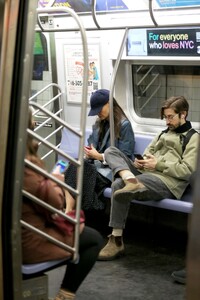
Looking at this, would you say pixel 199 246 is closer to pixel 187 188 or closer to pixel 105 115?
pixel 187 188

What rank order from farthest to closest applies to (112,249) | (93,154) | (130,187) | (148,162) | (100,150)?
(100,150) < (93,154) < (112,249) < (148,162) < (130,187)

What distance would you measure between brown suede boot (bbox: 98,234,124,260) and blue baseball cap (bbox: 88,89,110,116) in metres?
1.20

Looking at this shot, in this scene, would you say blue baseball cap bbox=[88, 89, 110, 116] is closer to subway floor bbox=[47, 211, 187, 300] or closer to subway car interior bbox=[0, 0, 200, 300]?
subway car interior bbox=[0, 0, 200, 300]

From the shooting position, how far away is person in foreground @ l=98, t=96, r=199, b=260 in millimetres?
4324

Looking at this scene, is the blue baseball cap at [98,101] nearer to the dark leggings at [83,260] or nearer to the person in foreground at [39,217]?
the dark leggings at [83,260]

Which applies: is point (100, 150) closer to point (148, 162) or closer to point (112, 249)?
point (148, 162)

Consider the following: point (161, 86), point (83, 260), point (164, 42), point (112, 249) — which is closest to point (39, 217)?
point (83, 260)

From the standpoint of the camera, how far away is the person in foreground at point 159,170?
4.32 m

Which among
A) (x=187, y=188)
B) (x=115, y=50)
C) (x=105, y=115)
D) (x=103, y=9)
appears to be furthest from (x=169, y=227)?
(x=103, y=9)

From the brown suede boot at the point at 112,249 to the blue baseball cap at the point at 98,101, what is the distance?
1.20 m

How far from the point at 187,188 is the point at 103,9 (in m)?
2.06

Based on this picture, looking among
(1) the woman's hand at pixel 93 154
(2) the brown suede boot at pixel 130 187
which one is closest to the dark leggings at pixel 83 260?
(2) the brown suede boot at pixel 130 187

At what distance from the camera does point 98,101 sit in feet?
15.8

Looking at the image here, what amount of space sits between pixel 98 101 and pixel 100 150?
541mm
